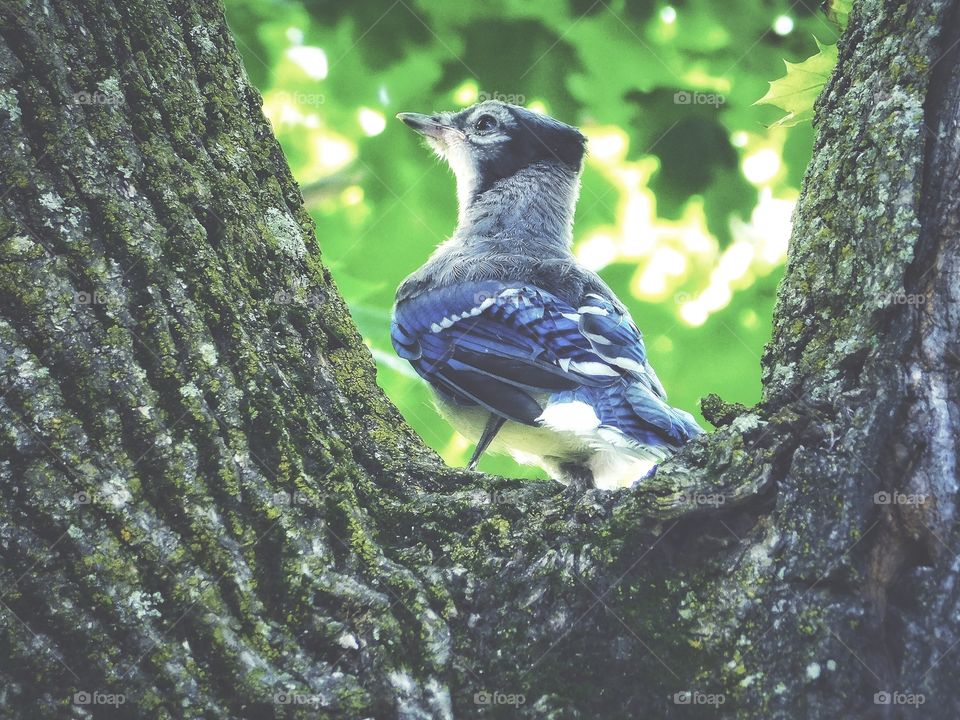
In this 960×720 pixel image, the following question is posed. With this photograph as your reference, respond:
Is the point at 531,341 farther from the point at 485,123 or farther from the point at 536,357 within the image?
the point at 485,123

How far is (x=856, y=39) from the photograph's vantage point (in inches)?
75.9

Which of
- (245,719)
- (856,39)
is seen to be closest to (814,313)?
(856,39)

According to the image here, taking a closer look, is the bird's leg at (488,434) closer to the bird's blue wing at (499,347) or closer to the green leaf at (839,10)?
the bird's blue wing at (499,347)

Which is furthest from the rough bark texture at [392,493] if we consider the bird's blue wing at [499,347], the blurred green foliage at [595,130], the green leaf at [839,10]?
the blurred green foliage at [595,130]

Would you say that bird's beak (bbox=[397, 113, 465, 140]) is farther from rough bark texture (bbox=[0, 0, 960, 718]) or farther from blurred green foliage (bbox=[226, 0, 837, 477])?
rough bark texture (bbox=[0, 0, 960, 718])

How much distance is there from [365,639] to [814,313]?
100cm

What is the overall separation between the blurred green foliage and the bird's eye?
169 millimetres

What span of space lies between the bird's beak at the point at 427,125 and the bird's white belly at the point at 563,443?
4.30 feet

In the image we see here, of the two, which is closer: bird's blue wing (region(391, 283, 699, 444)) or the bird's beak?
bird's blue wing (region(391, 283, 699, 444))

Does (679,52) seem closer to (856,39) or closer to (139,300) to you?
(856,39)

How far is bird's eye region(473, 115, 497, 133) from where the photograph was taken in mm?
4264

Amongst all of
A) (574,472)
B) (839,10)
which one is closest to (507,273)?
(574,472)

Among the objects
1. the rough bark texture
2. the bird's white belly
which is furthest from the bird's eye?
the rough bark texture

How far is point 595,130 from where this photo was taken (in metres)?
4.12
